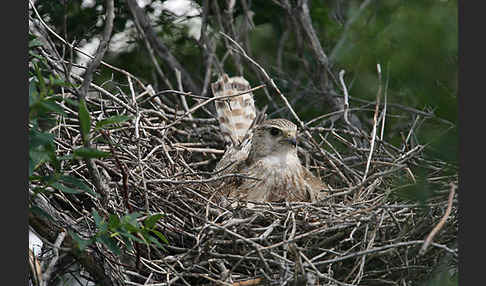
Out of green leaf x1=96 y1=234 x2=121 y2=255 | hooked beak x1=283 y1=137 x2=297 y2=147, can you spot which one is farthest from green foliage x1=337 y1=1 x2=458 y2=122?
hooked beak x1=283 y1=137 x2=297 y2=147

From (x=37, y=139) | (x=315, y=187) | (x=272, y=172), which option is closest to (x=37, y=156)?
(x=37, y=139)

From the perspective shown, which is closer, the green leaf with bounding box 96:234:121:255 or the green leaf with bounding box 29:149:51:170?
the green leaf with bounding box 29:149:51:170

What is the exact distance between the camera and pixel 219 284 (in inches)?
126

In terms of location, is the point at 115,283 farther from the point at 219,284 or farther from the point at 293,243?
the point at 293,243

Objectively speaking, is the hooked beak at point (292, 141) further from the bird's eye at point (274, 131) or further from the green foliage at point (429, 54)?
the green foliage at point (429, 54)

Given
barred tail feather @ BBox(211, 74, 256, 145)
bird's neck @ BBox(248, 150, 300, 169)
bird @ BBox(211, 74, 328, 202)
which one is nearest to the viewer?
bird @ BBox(211, 74, 328, 202)

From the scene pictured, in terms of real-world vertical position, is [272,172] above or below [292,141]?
below

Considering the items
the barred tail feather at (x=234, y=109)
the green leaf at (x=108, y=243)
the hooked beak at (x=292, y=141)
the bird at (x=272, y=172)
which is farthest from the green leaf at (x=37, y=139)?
the barred tail feather at (x=234, y=109)

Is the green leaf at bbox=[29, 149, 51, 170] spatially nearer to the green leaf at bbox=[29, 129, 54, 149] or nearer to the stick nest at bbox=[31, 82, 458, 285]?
the green leaf at bbox=[29, 129, 54, 149]

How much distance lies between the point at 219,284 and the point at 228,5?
317 centimetres

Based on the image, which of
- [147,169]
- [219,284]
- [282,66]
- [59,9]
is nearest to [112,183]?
[147,169]

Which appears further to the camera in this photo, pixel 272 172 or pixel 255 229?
pixel 272 172

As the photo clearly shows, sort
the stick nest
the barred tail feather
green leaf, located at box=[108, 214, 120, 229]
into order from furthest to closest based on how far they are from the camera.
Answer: the barred tail feather
the stick nest
green leaf, located at box=[108, 214, 120, 229]

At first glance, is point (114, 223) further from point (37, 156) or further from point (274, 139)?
point (274, 139)
